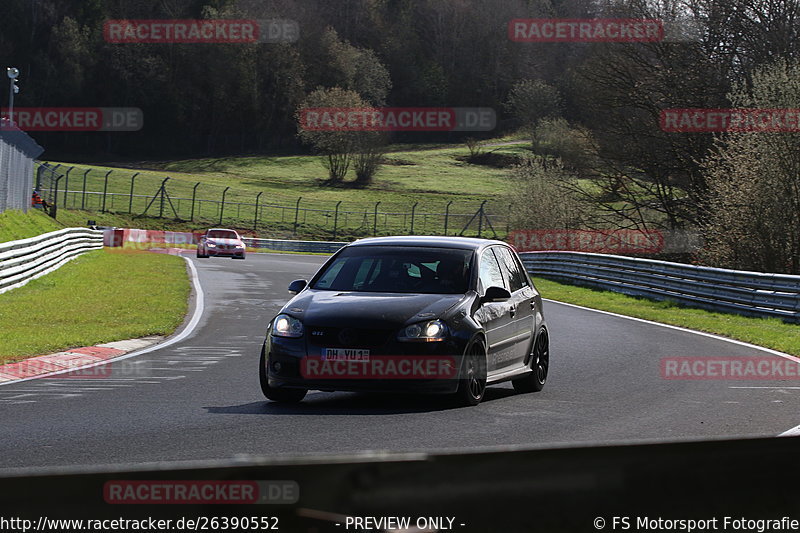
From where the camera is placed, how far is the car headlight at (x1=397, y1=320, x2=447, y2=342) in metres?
9.91

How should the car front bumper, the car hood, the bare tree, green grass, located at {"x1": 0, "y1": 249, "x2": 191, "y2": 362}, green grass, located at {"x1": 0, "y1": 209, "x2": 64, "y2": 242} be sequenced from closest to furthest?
the car front bumper < the car hood < green grass, located at {"x1": 0, "y1": 249, "x2": 191, "y2": 362} < the bare tree < green grass, located at {"x1": 0, "y1": 209, "x2": 64, "y2": 242}

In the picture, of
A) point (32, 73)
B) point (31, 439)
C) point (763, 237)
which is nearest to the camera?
point (31, 439)

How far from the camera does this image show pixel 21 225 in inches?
1484

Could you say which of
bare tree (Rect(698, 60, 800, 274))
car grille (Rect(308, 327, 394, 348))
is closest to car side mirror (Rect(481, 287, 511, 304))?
car grille (Rect(308, 327, 394, 348))

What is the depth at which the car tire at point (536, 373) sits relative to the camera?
11734 mm

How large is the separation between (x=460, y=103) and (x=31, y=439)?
133m

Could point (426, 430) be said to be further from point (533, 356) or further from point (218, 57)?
point (218, 57)

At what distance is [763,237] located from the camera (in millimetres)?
30391

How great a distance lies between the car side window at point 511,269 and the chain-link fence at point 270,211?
5714 centimetres

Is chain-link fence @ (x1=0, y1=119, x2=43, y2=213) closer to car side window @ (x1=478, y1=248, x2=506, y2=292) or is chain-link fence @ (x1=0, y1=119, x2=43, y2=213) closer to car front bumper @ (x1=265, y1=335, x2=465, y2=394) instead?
car side window @ (x1=478, y1=248, x2=506, y2=292)

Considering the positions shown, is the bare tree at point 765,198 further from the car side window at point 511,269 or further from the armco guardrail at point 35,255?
the car side window at point 511,269

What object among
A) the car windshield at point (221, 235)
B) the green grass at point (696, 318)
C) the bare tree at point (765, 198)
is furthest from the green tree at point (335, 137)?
the bare tree at point (765, 198)

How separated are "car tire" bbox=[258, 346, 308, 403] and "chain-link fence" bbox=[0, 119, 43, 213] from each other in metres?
26.4

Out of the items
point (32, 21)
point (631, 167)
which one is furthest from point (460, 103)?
point (631, 167)
